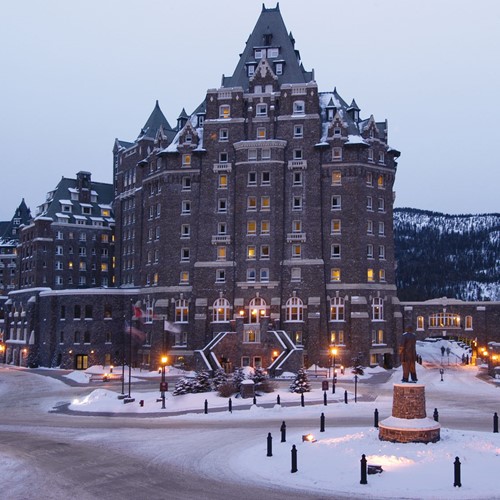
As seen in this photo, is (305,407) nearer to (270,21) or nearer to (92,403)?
(92,403)

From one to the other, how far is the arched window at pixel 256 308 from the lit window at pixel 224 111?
22.9 m

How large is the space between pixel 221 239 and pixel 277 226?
6.97 metres

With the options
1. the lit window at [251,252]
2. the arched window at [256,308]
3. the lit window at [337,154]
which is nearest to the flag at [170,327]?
the arched window at [256,308]

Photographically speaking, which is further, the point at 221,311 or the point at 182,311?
the point at 182,311

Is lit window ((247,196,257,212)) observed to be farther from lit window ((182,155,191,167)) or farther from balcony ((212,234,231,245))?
lit window ((182,155,191,167))

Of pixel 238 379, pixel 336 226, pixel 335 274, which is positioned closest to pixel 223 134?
pixel 336 226

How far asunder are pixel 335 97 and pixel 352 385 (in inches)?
1624

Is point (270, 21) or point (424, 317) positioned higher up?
point (270, 21)

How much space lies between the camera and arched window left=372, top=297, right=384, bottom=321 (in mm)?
78925

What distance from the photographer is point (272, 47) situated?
8631 centimetres

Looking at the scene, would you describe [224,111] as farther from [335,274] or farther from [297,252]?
[335,274]

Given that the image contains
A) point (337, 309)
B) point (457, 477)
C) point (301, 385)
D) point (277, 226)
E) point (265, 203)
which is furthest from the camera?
point (265, 203)

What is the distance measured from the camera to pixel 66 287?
350 ft

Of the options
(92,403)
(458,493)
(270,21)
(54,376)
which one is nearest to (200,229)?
(54,376)
